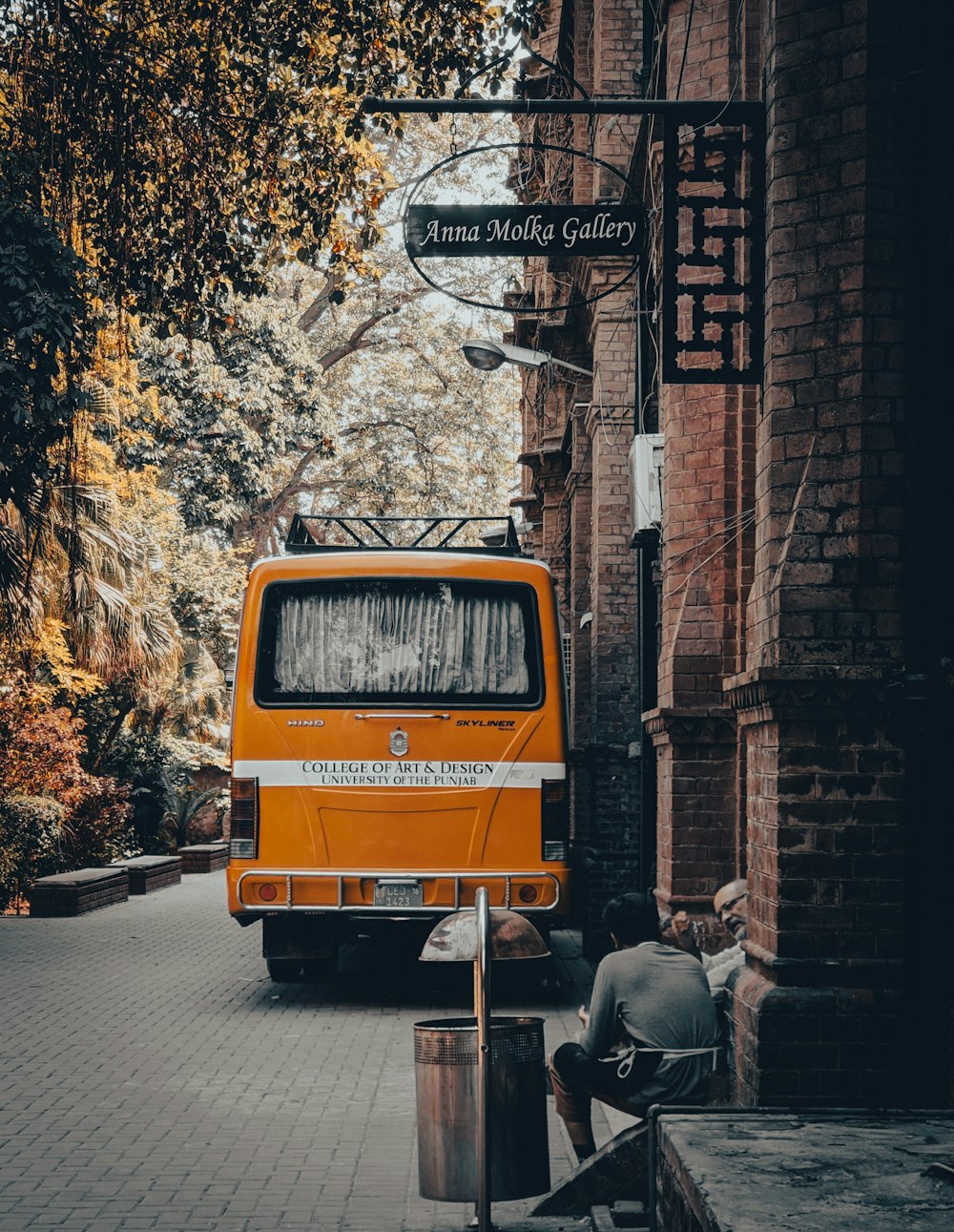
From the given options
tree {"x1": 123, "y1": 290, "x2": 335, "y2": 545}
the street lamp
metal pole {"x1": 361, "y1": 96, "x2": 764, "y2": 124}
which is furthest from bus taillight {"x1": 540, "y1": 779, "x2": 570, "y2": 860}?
tree {"x1": 123, "y1": 290, "x2": 335, "y2": 545}

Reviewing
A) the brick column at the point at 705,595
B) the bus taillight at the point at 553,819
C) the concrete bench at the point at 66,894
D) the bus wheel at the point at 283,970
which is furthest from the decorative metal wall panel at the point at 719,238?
the concrete bench at the point at 66,894

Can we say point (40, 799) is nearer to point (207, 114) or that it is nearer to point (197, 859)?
point (197, 859)

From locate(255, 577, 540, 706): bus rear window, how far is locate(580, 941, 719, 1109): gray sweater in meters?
5.69

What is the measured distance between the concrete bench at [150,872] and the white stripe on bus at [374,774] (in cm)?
1070

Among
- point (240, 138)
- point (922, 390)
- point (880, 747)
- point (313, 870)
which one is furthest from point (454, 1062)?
point (240, 138)

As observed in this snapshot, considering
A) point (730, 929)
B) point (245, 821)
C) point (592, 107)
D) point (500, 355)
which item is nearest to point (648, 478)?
point (245, 821)

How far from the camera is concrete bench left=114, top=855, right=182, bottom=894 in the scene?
860 inches

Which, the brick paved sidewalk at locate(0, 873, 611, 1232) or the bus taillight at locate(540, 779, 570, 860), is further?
the bus taillight at locate(540, 779, 570, 860)

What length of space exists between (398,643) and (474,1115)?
20.4ft

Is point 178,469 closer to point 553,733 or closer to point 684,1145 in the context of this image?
point 553,733

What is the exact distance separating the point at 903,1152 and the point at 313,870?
7478mm

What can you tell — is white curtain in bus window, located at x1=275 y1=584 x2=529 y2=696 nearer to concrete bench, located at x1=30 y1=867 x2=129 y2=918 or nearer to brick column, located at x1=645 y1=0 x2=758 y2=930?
brick column, located at x1=645 y1=0 x2=758 y2=930

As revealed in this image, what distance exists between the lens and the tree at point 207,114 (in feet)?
33.4

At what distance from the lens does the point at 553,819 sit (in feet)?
37.8
